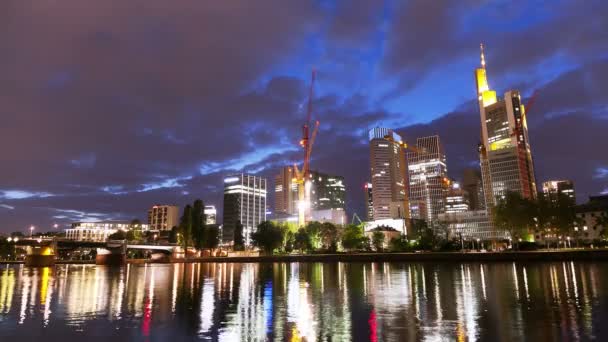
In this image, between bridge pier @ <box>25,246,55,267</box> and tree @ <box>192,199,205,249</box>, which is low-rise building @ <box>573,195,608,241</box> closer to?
tree @ <box>192,199,205,249</box>

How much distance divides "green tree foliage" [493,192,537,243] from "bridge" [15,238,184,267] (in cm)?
12200

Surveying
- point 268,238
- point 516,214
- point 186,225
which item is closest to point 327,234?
point 268,238

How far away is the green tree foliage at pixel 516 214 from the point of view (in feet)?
430

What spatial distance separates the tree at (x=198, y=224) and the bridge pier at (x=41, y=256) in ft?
152

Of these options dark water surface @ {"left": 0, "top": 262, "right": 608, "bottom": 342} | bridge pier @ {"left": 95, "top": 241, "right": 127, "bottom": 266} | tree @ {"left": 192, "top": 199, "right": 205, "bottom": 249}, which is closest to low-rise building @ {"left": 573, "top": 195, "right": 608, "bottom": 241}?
tree @ {"left": 192, "top": 199, "right": 205, "bottom": 249}

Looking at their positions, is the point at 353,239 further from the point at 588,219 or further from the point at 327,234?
the point at 588,219

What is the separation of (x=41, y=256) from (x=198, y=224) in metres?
51.1

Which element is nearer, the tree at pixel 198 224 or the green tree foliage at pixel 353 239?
the tree at pixel 198 224

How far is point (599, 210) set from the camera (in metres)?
173

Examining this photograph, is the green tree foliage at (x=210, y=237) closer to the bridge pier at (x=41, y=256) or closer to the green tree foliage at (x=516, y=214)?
the bridge pier at (x=41, y=256)

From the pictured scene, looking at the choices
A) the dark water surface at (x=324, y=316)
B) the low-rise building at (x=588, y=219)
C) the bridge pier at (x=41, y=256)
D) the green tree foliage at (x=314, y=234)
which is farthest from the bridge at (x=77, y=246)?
the low-rise building at (x=588, y=219)

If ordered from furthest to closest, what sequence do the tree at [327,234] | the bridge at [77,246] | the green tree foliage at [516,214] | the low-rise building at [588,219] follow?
1. the tree at [327,234]
2. the low-rise building at [588,219]
3. the bridge at [77,246]
4. the green tree foliage at [516,214]

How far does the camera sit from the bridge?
5197 inches

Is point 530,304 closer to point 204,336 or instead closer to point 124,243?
point 204,336
